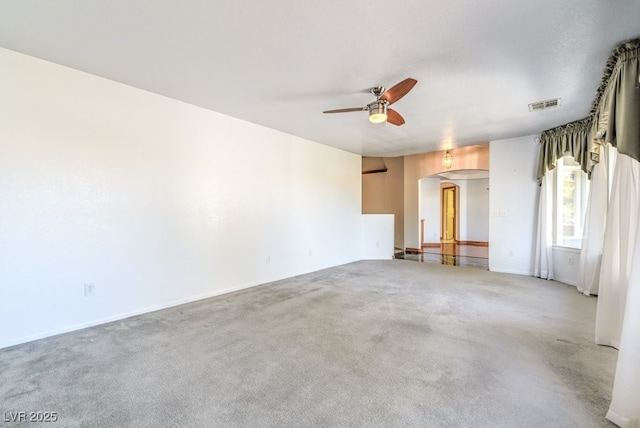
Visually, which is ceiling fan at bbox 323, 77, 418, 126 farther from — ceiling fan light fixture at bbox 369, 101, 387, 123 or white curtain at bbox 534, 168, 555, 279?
white curtain at bbox 534, 168, 555, 279

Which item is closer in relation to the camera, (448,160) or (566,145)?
(566,145)

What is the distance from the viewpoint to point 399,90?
2777 mm

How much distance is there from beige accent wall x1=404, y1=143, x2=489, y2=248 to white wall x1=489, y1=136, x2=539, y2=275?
46.8 inches

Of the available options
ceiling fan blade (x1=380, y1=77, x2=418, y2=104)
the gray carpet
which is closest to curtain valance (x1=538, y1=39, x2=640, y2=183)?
ceiling fan blade (x1=380, y1=77, x2=418, y2=104)

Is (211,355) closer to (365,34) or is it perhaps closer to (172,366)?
(172,366)

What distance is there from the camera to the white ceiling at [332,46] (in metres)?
2.02

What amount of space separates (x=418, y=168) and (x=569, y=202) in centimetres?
369

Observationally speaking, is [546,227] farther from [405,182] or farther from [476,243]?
[476,243]

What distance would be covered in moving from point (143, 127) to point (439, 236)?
954 cm

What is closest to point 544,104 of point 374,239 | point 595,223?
point 595,223

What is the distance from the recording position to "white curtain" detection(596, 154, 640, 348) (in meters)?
2.43

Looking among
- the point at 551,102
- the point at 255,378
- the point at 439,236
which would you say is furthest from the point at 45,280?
the point at 439,236

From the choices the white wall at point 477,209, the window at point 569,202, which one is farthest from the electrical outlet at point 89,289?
the white wall at point 477,209

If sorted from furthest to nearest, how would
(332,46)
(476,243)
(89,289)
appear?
(476,243) < (89,289) < (332,46)
